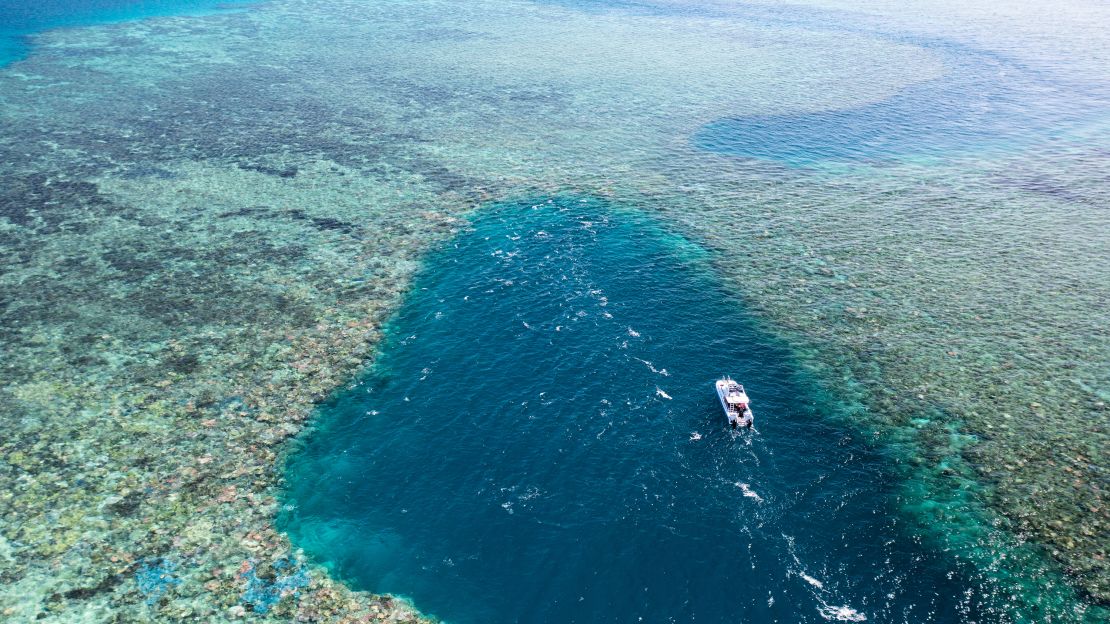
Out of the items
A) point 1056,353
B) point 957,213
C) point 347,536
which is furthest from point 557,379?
point 957,213

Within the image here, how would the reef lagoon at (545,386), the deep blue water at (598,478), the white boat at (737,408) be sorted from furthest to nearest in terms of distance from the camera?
the white boat at (737,408) → the reef lagoon at (545,386) → the deep blue water at (598,478)

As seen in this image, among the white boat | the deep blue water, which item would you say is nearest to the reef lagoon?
the deep blue water

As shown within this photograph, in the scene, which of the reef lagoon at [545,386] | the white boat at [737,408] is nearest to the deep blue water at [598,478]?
the reef lagoon at [545,386]

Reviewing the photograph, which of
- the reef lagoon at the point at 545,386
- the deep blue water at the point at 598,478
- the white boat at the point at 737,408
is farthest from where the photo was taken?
the white boat at the point at 737,408

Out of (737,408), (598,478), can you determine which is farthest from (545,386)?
(737,408)

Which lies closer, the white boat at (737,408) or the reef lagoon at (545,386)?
the reef lagoon at (545,386)

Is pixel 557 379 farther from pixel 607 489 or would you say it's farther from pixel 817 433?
pixel 817 433

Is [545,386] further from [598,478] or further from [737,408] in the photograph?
[737,408]

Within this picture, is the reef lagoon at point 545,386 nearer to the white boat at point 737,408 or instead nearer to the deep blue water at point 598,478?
the deep blue water at point 598,478
